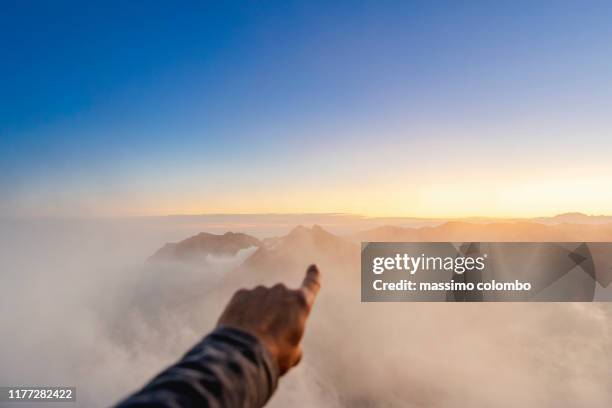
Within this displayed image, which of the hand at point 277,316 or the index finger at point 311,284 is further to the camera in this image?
the index finger at point 311,284

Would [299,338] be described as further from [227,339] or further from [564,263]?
[564,263]

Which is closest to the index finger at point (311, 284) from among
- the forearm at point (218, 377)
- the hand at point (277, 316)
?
the hand at point (277, 316)

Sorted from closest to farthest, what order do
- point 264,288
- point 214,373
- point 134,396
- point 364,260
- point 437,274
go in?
1. point 134,396
2. point 214,373
3. point 264,288
4. point 364,260
5. point 437,274

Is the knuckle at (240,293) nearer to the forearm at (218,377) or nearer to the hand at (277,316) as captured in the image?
the hand at (277,316)

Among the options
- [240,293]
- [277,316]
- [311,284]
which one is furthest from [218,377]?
[311,284]

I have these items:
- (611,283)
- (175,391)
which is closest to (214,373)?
(175,391)

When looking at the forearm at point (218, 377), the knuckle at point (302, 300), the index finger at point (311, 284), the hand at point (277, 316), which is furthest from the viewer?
the index finger at point (311, 284)

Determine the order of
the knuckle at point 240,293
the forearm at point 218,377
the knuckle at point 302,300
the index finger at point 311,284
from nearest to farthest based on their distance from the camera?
the forearm at point 218,377 → the knuckle at point 302,300 → the index finger at point 311,284 → the knuckle at point 240,293
